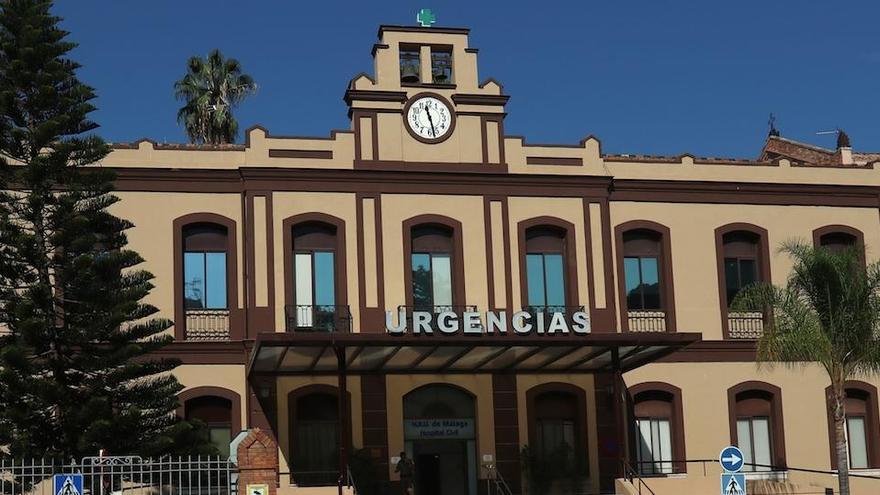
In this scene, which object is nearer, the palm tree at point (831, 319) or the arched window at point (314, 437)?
the palm tree at point (831, 319)

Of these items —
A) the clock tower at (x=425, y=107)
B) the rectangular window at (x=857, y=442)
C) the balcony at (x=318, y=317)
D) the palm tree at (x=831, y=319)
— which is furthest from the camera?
the rectangular window at (x=857, y=442)

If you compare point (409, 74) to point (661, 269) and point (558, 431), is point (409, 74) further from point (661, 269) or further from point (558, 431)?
point (558, 431)

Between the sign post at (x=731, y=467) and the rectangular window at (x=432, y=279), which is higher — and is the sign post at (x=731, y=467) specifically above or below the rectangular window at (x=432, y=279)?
below

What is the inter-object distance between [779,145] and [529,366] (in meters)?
21.0

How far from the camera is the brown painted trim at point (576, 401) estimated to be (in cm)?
3269

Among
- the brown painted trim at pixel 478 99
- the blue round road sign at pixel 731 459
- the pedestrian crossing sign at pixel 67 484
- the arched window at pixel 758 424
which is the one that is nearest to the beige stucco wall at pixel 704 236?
the arched window at pixel 758 424

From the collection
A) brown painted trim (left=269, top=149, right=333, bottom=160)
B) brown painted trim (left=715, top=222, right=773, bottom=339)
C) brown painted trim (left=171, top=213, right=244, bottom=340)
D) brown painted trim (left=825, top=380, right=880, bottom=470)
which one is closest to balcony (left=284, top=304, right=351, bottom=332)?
brown painted trim (left=171, top=213, right=244, bottom=340)

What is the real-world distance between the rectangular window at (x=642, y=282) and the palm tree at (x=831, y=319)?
5.57 meters

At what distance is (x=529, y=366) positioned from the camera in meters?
32.4

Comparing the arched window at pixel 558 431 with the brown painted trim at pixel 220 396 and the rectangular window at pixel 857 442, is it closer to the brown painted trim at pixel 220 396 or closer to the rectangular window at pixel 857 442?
the brown painted trim at pixel 220 396

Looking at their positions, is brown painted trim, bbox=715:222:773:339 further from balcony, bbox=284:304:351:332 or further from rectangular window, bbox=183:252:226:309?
rectangular window, bbox=183:252:226:309

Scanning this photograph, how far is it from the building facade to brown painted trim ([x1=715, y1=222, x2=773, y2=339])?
5cm

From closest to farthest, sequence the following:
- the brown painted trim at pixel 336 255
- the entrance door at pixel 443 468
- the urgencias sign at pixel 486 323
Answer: the urgencias sign at pixel 486 323 → the brown painted trim at pixel 336 255 → the entrance door at pixel 443 468

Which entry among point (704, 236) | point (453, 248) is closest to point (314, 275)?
point (453, 248)
